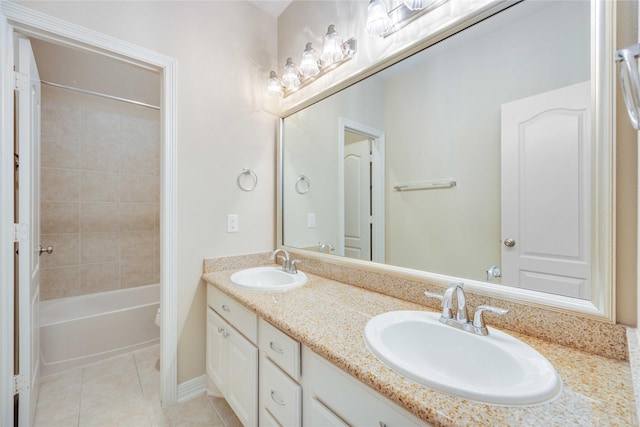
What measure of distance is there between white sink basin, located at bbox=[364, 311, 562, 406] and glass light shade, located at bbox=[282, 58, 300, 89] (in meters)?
1.57

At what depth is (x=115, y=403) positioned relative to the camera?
5.33 ft

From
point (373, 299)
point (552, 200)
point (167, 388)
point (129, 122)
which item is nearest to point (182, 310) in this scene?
point (167, 388)

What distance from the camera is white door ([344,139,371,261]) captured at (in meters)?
1.46

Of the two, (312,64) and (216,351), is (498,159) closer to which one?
(312,64)

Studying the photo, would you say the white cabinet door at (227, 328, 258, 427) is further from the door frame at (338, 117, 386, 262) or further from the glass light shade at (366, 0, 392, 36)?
the glass light shade at (366, 0, 392, 36)

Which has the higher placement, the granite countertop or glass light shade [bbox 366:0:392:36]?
glass light shade [bbox 366:0:392:36]

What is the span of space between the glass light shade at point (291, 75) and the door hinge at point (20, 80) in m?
1.32

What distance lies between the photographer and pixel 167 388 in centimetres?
161

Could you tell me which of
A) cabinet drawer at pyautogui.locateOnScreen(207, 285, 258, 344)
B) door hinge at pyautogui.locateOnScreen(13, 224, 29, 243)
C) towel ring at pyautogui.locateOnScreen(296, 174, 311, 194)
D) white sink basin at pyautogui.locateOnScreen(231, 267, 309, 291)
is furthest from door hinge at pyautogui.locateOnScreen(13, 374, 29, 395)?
towel ring at pyautogui.locateOnScreen(296, 174, 311, 194)

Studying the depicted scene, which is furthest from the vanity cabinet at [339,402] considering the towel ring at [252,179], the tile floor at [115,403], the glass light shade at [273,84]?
the glass light shade at [273,84]

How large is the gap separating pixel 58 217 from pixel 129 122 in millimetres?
1126

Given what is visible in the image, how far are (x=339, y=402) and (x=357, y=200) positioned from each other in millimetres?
972

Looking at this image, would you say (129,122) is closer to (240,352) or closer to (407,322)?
(240,352)

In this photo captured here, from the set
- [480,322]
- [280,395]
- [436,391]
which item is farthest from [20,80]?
[480,322]
